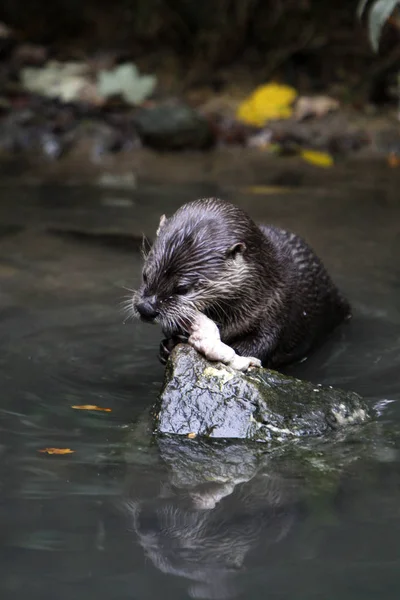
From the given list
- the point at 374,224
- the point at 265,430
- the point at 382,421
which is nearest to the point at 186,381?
the point at 265,430

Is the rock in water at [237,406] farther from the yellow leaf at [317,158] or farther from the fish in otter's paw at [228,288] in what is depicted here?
the yellow leaf at [317,158]

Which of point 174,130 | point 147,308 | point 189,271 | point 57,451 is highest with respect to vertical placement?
point 174,130

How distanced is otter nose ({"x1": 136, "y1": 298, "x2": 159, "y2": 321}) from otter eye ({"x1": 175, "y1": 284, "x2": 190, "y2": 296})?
118mm

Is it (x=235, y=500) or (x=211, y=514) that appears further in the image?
(x=235, y=500)

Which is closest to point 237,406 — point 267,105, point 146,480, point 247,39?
point 146,480

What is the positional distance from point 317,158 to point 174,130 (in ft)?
4.72

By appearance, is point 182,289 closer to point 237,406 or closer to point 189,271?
point 189,271

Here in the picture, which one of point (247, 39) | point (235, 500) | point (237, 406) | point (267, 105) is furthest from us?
point (247, 39)

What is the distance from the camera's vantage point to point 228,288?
374 cm

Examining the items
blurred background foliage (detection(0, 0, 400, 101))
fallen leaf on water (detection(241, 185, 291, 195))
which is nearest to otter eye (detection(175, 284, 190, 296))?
fallen leaf on water (detection(241, 185, 291, 195))

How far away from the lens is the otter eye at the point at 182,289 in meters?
3.58

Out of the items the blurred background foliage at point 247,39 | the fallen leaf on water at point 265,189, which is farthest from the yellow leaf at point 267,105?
the fallen leaf on water at point 265,189

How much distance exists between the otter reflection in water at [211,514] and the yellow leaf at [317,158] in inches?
235

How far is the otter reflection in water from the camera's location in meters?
2.28
